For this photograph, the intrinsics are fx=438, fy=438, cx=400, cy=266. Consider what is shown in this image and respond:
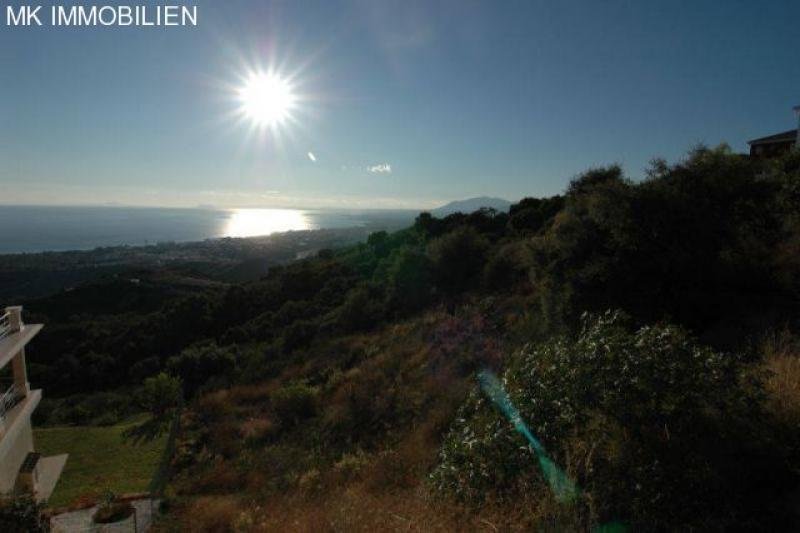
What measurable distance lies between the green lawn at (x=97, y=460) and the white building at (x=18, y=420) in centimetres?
57

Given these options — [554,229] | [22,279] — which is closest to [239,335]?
[554,229]

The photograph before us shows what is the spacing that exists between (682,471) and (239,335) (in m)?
33.2

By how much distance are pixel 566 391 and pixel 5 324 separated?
13577mm

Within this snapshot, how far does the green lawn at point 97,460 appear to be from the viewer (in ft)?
37.8

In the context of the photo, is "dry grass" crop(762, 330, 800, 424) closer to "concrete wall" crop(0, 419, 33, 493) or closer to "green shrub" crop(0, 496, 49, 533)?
"green shrub" crop(0, 496, 49, 533)

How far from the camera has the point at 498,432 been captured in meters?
4.51

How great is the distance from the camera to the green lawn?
37.8ft

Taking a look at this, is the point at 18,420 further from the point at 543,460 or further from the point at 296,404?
the point at 543,460

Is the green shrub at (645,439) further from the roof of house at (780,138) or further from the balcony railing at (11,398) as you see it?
the roof of house at (780,138)

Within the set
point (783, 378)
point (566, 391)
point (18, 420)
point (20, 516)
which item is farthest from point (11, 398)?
point (783, 378)

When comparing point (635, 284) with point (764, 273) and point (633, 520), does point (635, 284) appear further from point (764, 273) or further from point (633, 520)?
point (633, 520)

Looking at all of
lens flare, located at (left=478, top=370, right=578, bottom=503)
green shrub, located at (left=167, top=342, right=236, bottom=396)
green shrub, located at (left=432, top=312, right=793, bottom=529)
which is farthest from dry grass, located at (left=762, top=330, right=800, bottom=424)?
green shrub, located at (left=167, top=342, right=236, bottom=396)

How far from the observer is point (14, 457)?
34.2 feet

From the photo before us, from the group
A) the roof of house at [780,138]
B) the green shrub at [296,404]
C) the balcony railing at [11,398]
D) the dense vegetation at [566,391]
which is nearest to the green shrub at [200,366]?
the dense vegetation at [566,391]
